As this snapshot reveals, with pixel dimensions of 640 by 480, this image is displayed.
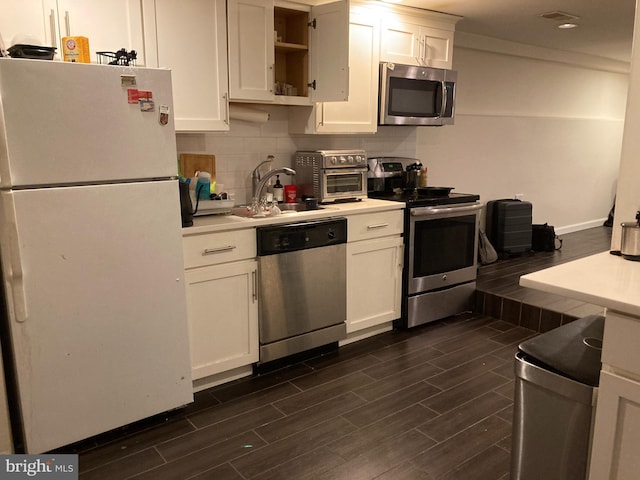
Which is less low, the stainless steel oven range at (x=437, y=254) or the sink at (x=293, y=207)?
the sink at (x=293, y=207)

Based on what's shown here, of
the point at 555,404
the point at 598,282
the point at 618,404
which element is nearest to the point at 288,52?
the point at 598,282

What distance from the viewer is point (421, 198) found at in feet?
12.2

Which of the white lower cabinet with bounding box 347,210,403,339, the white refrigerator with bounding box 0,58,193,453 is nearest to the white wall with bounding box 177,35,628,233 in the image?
the white lower cabinet with bounding box 347,210,403,339

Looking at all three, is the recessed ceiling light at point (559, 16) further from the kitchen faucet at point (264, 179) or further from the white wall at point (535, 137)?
the kitchen faucet at point (264, 179)

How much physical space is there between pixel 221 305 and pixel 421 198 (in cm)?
171

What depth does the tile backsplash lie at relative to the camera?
329 centimetres

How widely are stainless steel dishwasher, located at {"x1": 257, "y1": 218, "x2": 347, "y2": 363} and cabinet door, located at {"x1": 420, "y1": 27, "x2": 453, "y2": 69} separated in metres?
1.68

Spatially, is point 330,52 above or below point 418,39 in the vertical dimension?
below

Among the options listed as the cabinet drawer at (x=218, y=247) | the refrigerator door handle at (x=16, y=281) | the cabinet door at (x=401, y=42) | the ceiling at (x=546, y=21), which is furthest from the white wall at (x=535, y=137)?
the refrigerator door handle at (x=16, y=281)

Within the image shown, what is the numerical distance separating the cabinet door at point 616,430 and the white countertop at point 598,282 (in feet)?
0.78

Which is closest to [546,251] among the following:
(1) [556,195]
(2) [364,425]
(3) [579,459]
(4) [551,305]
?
(1) [556,195]

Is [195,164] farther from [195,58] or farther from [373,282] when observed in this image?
[373,282]

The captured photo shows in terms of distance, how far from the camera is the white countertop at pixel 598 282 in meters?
1.43

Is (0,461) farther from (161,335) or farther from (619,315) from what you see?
(619,315)
